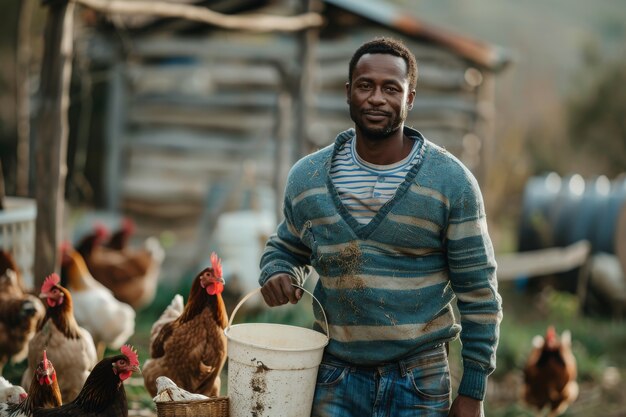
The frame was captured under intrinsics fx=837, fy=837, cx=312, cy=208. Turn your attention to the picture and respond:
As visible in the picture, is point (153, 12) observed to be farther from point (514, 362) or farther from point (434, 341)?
point (514, 362)

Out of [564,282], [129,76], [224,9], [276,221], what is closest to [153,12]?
[276,221]

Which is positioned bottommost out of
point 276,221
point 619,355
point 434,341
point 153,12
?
point 619,355

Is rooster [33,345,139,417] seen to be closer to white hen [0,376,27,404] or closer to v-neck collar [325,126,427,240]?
white hen [0,376,27,404]

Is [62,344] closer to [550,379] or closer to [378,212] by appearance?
[378,212]

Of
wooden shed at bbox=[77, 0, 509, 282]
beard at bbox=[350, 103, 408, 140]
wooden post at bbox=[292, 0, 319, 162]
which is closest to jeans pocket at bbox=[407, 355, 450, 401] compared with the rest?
beard at bbox=[350, 103, 408, 140]

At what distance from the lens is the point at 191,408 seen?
3025 mm

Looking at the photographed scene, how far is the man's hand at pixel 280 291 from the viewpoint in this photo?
3.14 meters

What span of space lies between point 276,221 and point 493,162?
1030 cm

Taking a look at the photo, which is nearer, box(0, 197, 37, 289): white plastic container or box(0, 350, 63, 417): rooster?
box(0, 350, 63, 417): rooster

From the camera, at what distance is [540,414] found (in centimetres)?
668

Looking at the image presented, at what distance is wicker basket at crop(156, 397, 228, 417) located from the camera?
301 cm

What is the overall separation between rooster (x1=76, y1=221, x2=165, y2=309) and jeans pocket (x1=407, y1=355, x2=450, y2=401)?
4.84 meters

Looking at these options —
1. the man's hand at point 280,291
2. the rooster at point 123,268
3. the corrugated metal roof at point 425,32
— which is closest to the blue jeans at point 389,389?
the man's hand at point 280,291

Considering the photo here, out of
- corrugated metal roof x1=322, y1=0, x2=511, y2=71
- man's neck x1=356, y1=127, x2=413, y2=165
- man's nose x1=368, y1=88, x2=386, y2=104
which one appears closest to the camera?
man's nose x1=368, y1=88, x2=386, y2=104
